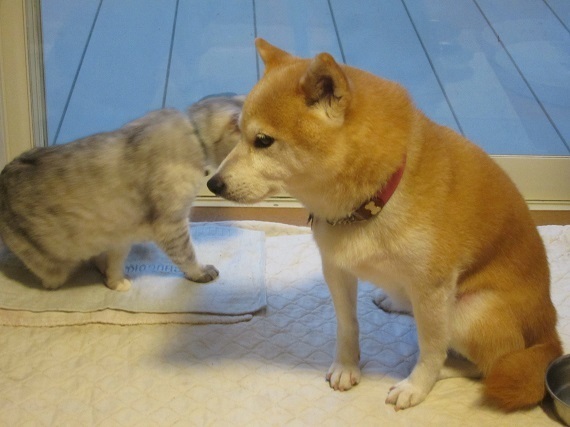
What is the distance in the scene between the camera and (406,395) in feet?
4.09

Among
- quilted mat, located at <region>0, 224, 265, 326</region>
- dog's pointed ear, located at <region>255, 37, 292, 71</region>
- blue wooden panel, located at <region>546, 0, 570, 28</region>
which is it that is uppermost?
dog's pointed ear, located at <region>255, 37, 292, 71</region>

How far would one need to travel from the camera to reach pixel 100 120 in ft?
6.61

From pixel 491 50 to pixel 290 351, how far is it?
1253mm

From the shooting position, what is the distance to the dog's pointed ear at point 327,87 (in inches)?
37.6

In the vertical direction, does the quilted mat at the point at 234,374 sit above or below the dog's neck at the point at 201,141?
below

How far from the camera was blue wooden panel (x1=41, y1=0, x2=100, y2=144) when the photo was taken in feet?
6.39

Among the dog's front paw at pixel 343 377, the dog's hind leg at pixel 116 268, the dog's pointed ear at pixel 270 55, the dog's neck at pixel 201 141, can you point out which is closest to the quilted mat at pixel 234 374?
the dog's front paw at pixel 343 377

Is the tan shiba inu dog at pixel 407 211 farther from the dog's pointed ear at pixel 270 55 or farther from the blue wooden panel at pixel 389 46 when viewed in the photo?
the blue wooden panel at pixel 389 46

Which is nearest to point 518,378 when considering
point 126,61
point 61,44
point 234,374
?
point 234,374

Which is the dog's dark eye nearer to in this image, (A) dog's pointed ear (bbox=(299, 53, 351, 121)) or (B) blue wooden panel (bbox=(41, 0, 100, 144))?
(A) dog's pointed ear (bbox=(299, 53, 351, 121))

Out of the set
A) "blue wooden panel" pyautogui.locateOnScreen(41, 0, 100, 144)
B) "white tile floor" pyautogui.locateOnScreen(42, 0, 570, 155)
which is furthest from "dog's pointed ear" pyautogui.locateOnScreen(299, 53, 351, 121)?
"blue wooden panel" pyautogui.locateOnScreen(41, 0, 100, 144)

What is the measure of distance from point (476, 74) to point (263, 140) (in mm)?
1280

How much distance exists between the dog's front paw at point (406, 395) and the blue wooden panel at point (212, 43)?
1167mm

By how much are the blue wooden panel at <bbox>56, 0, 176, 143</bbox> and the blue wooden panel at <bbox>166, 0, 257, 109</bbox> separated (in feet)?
0.14
